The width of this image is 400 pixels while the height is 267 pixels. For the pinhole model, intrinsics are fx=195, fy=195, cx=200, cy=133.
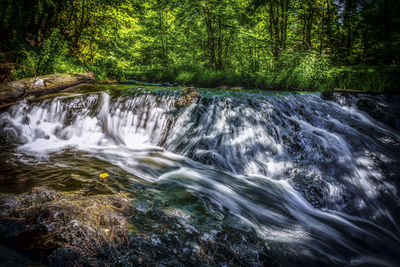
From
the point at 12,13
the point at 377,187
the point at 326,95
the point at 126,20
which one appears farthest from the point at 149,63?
the point at 377,187

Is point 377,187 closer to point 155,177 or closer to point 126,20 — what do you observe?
Answer: point 155,177

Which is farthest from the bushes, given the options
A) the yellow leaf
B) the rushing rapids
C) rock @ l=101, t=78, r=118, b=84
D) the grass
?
the grass

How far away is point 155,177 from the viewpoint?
2893mm

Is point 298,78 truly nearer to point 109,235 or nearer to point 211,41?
point 211,41

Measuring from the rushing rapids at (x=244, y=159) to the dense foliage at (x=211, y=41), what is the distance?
1730 millimetres

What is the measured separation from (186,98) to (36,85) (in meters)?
3.70

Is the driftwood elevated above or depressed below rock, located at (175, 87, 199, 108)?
above

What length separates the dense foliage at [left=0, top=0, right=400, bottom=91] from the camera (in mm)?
6203

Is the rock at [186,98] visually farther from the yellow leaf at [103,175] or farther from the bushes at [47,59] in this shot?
the bushes at [47,59]

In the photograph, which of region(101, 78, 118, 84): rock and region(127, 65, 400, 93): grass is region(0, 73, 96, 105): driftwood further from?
region(127, 65, 400, 93): grass

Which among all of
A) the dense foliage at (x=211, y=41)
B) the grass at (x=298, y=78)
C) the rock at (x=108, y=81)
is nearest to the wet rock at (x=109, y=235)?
the dense foliage at (x=211, y=41)

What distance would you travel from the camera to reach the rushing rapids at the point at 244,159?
87.6 inches

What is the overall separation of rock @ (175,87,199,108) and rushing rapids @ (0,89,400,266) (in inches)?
6.7

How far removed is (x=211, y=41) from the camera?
12234mm
